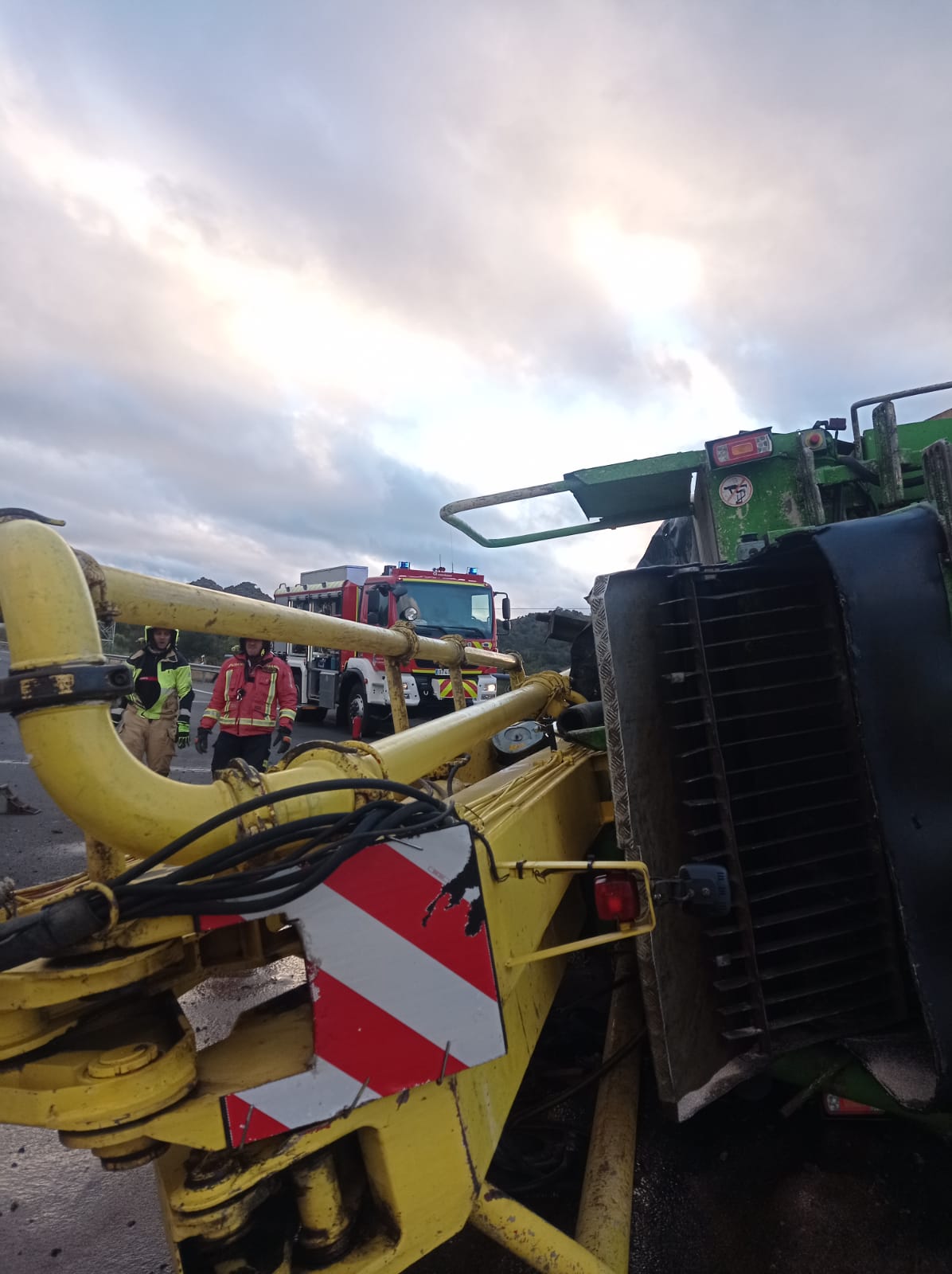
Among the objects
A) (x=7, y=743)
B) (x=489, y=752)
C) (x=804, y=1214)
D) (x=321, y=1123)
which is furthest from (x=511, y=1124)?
(x=7, y=743)

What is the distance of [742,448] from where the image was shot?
3.04 m

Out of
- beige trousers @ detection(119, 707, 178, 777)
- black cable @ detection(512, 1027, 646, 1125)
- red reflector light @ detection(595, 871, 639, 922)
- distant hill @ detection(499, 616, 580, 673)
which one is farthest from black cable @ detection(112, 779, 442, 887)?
distant hill @ detection(499, 616, 580, 673)

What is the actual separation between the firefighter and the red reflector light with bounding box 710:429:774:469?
13.9 feet

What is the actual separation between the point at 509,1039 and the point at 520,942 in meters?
0.19

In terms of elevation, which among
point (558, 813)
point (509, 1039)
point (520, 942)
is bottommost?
point (509, 1039)

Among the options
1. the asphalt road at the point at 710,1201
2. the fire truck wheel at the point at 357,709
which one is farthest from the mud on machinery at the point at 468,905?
the fire truck wheel at the point at 357,709

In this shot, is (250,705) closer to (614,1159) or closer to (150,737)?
(150,737)

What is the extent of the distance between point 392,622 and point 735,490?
7934 mm

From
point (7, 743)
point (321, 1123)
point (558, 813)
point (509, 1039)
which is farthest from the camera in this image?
point (7, 743)

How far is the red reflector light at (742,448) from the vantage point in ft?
9.84

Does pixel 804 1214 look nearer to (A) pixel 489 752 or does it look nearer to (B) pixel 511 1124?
(B) pixel 511 1124

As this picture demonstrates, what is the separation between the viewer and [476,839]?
1401mm

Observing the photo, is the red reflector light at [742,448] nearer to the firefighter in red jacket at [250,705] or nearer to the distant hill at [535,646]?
the firefighter in red jacket at [250,705]

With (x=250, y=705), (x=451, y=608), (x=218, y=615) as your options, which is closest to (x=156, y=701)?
(x=250, y=705)
